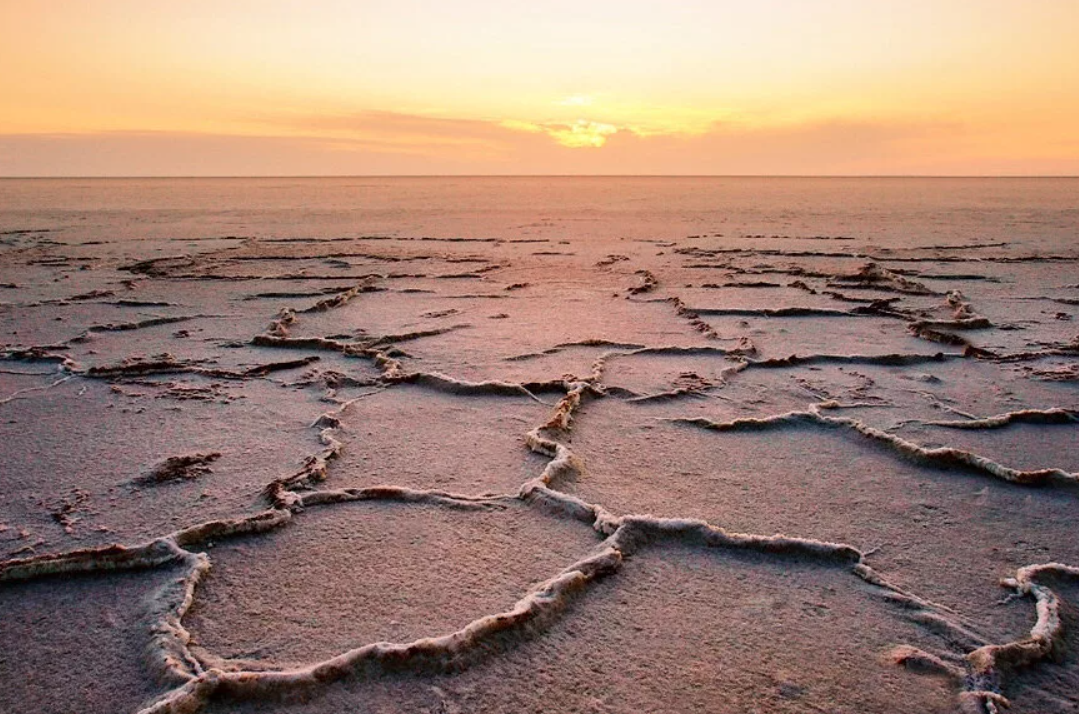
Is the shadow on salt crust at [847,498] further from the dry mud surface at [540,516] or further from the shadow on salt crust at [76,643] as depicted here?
the shadow on salt crust at [76,643]

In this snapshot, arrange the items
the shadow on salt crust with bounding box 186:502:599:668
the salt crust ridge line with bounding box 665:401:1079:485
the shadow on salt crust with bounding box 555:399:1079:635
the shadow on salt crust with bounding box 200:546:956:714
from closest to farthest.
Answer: the shadow on salt crust with bounding box 200:546:956:714, the shadow on salt crust with bounding box 186:502:599:668, the shadow on salt crust with bounding box 555:399:1079:635, the salt crust ridge line with bounding box 665:401:1079:485

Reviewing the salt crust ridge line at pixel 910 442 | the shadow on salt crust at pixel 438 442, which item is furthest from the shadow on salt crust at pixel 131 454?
the salt crust ridge line at pixel 910 442

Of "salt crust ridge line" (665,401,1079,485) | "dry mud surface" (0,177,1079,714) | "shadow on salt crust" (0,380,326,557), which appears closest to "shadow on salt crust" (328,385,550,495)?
"dry mud surface" (0,177,1079,714)

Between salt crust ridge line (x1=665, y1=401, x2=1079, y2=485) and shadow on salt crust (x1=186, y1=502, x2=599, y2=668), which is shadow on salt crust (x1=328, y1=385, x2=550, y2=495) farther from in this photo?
salt crust ridge line (x1=665, y1=401, x2=1079, y2=485)

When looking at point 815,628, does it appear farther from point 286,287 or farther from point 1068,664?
point 286,287

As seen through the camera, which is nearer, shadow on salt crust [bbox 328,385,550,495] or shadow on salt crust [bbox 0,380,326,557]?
shadow on salt crust [bbox 0,380,326,557]

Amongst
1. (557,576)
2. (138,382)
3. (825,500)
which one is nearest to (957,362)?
(825,500)

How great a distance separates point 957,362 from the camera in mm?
3713

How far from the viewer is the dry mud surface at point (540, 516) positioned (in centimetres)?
141

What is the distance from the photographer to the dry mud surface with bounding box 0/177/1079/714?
1405 millimetres

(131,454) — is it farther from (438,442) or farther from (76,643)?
(76,643)

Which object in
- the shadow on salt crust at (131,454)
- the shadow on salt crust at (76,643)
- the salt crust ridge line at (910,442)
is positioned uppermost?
→ the salt crust ridge line at (910,442)

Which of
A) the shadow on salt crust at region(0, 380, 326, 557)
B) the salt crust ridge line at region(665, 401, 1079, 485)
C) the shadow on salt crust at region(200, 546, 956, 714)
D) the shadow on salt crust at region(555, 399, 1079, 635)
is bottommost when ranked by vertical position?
the shadow on salt crust at region(0, 380, 326, 557)

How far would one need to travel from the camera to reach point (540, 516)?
2.04 meters
